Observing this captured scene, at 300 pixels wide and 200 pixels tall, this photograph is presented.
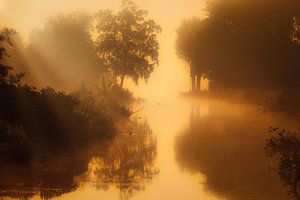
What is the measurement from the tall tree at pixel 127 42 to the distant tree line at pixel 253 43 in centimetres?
1167

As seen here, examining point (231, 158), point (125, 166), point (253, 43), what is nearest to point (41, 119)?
point (125, 166)

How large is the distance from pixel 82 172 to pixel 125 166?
1676 millimetres

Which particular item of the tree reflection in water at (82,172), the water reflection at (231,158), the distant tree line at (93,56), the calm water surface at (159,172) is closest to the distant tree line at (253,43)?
the distant tree line at (93,56)


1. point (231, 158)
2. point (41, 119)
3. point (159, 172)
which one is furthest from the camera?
point (41, 119)

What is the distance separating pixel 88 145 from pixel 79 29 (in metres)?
52.0

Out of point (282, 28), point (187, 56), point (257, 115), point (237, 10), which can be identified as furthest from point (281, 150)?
point (187, 56)

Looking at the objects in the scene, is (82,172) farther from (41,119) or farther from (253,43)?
(253,43)

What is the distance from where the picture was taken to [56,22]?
78875 mm

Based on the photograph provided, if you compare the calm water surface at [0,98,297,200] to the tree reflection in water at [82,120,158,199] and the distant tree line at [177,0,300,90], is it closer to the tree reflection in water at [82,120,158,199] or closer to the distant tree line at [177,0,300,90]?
the tree reflection in water at [82,120,158,199]

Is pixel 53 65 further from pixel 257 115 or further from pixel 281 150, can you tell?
pixel 281 150

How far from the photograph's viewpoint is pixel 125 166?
21.0 meters

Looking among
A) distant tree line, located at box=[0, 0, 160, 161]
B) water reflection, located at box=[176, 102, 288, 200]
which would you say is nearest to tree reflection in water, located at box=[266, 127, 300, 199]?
water reflection, located at box=[176, 102, 288, 200]

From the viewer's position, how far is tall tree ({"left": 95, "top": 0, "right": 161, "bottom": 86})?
264ft

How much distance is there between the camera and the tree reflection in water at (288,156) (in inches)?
561
